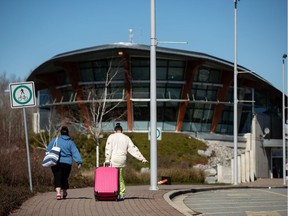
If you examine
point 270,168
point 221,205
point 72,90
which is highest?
point 72,90

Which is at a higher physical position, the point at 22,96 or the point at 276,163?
the point at 22,96

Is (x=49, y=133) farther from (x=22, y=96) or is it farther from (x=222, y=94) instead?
(x=22, y=96)

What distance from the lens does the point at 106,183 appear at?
1276 cm

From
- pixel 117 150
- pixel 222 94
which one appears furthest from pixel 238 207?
pixel 222 94

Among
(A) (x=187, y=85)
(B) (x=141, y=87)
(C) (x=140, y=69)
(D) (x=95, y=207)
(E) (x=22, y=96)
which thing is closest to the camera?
(D) (x=95, y=207)

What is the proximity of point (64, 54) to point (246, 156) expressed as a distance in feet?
60.2

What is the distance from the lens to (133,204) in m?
12.6

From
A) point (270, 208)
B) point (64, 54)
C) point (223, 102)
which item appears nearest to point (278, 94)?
point (223, 102)

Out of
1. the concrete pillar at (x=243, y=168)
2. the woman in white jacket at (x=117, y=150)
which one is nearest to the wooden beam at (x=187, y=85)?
the concrete pillar at (x=243, y=168)

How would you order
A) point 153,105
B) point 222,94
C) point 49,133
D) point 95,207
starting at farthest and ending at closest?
point 222,94
point 49,133
point 153,105
point 95,207

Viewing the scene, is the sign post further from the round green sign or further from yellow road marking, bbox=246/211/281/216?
yellow road marking, bbox=246/211/281/216

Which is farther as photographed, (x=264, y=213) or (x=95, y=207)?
(x=264, y=213)

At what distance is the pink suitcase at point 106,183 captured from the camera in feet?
41.9

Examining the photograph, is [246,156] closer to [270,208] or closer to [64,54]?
[64,54]
